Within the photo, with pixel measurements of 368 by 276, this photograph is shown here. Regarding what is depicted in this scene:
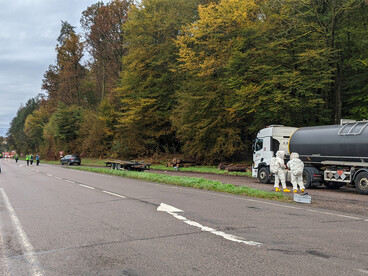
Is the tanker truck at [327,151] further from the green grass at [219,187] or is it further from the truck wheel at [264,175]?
the green grass at [219,187]

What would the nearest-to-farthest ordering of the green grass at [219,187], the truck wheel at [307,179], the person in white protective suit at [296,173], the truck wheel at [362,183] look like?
the green grass at [219,187] → the person in white protective suit at [296,173] → the truck wheel at [362,183] → the truck wheel at [307,179]

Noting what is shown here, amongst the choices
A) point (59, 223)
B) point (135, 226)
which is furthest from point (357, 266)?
point (59, 223)

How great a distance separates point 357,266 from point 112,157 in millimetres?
43723

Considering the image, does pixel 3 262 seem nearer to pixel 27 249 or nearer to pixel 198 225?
pixel 27 249

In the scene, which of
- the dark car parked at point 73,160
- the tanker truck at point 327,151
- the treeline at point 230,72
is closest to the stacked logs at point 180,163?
the treeline at point 230,72

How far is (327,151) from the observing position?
1587 centimetres

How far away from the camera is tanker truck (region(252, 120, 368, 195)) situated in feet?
47.3

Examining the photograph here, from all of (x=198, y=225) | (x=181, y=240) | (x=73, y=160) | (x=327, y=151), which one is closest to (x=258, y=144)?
(x=327, y=151)

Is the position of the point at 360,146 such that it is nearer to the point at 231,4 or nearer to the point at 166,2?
the point at 231,4

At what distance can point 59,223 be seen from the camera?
7.39 meters

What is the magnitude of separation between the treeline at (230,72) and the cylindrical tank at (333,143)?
6823 millimetres

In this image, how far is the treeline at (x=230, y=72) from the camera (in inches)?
982

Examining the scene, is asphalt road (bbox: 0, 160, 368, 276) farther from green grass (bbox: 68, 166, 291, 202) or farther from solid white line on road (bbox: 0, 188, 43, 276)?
green grass (bbox: 68, 166, 291, 202)

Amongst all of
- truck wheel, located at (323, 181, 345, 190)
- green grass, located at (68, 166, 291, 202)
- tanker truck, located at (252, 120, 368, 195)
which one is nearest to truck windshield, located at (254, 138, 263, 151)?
tanker truck, located at (252, 120, 368, 195)
